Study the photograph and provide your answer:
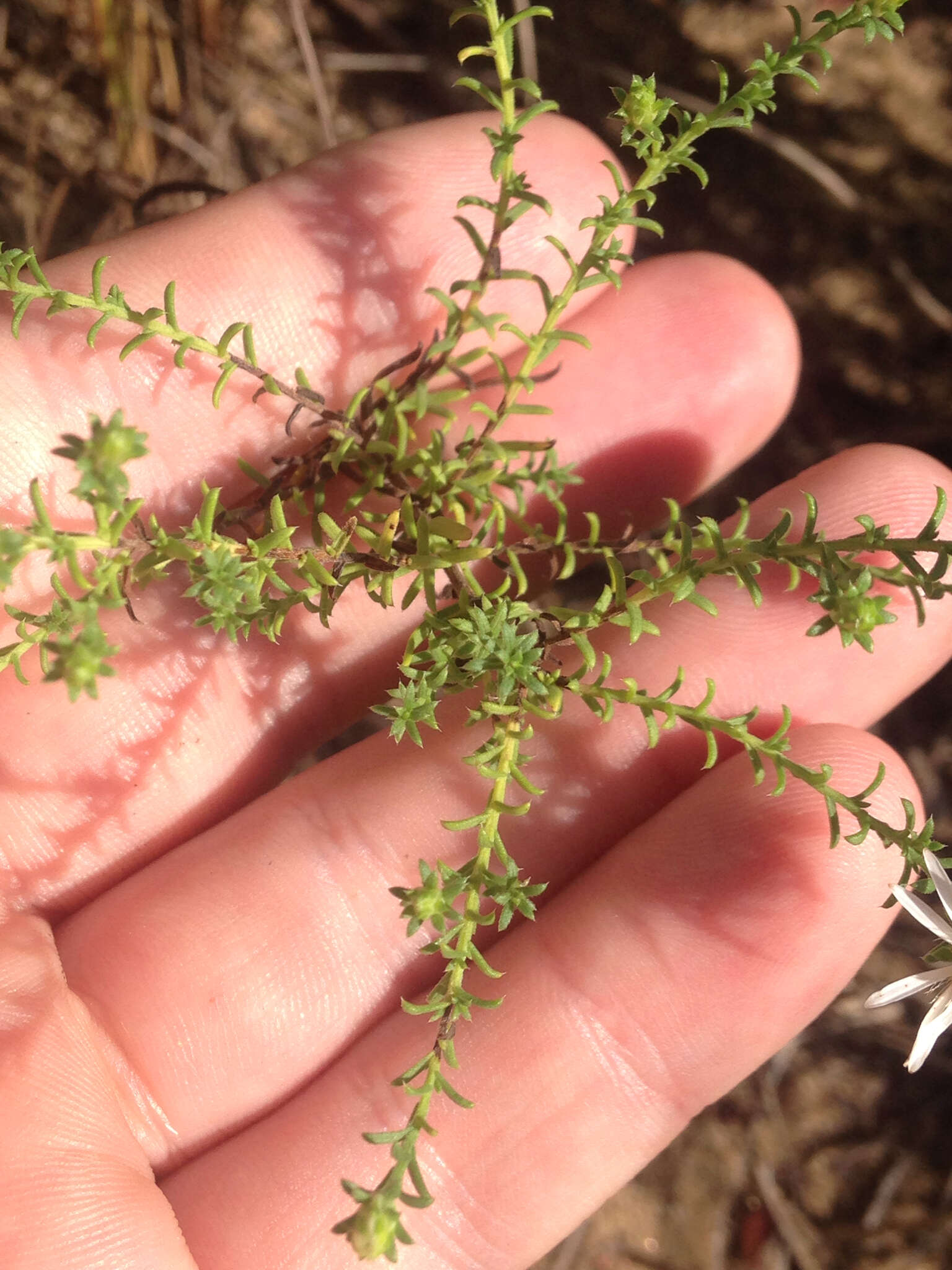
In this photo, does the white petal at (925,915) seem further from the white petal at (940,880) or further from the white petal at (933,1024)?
the white petal at (933,1024)

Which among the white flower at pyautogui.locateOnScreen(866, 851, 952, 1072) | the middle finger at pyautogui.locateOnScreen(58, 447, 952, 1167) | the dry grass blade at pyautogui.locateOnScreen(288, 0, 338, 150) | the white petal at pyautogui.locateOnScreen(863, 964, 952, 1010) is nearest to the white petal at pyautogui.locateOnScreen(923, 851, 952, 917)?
the white flower at pyautogui.locateOnScreen(866, 851, 952, 1072)

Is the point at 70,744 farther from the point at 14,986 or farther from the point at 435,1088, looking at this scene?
the point at 435,1088

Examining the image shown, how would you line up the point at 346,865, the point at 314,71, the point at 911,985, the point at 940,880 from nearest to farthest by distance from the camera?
the point at 940,880
the point at 911,985
the point at 346,865
the point at 314,71

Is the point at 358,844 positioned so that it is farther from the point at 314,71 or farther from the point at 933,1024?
the point at 314,71

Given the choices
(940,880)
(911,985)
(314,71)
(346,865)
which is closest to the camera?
(940,880)

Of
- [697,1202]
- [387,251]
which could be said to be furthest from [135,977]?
[697,1202]

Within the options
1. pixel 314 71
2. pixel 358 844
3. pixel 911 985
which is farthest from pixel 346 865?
pixel 314 71
